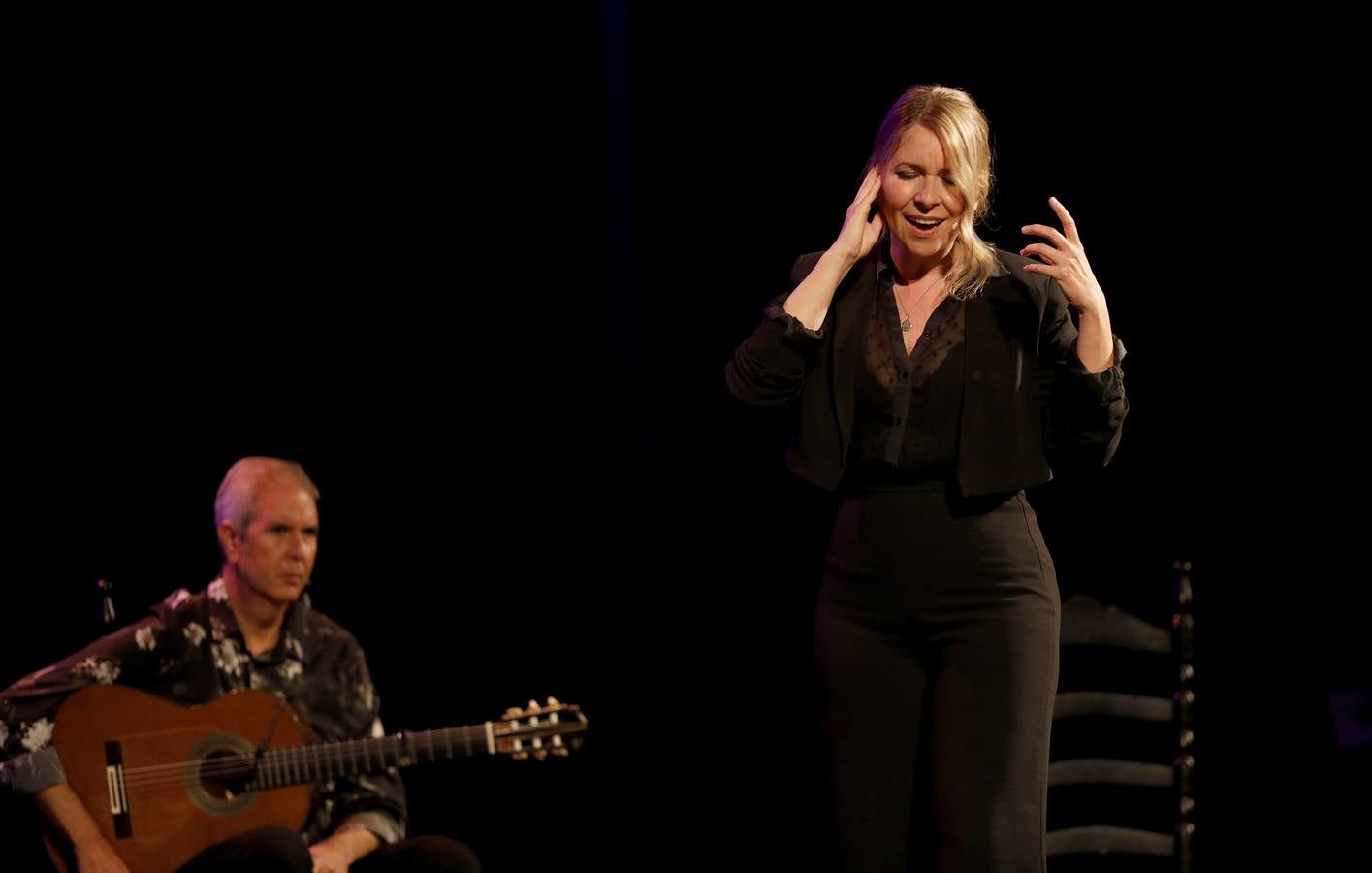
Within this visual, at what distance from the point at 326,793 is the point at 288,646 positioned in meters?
0.38

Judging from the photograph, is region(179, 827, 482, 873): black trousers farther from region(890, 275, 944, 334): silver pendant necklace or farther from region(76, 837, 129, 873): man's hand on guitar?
region(890, 275, 944, 334): silver pendant necklace

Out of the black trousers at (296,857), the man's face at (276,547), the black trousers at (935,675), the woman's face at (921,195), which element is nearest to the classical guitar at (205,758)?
the black trousers at (296,857)

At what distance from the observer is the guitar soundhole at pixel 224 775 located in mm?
3051

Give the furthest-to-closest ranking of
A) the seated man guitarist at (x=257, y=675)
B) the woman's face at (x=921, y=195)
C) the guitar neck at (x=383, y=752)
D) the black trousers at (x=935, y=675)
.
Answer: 1. the guitar neck at (x=383, y=752)
2. the seated man guitarist at (x=257, y=675)
3. the woman's face at (x=921, y=195)
4. the black trousers at (x=935, y=675)

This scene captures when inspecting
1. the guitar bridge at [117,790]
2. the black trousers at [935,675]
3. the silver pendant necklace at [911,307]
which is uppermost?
the silver pendant necklace at [911,307]

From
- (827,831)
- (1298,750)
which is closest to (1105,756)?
(1298,750)

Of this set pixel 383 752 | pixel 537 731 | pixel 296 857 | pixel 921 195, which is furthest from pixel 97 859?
pixel 921 195

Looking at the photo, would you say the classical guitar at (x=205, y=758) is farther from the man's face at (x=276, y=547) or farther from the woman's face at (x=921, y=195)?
the woman's face at (x=921, y=195)

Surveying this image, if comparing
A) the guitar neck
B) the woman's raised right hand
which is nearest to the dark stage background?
the guitar neck

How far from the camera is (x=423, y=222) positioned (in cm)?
368

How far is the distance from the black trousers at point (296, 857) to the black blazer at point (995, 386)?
147 centimetres

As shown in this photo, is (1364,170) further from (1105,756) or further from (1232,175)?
(1105,756)

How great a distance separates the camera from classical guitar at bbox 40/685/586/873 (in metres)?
2.99

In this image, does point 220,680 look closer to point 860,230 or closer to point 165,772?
point 165,772
